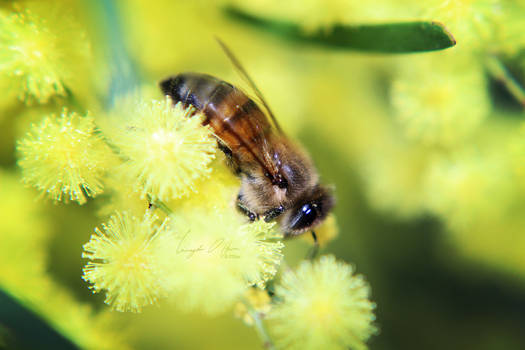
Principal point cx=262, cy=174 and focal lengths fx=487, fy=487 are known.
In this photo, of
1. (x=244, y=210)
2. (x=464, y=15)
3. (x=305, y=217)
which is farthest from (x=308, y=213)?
(x=464, y=15)

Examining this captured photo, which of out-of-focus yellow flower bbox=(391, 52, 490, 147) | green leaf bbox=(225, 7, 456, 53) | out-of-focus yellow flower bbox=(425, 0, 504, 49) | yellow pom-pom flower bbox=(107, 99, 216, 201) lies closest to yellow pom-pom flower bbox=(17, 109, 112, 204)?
yellow pom-pom flower bbox=(107, 99, 216, 201)

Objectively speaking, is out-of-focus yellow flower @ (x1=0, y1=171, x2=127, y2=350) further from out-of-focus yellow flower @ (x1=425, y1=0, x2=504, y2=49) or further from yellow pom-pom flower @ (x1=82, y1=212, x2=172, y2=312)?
out-of-focus yellow flower @ (x1=425, y1=0, x2=504, y2=49)

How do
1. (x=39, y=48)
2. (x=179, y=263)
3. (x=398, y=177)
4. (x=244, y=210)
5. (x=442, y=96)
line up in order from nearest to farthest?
(x=179, y=263) < (x=39, y=48) < (x=244, y=210) < (x=442, y=96) < (x=398, y=177)

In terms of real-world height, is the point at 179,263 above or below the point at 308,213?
below

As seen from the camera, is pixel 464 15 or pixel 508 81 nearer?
pixel 464 15

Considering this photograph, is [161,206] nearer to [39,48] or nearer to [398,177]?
[39,48]

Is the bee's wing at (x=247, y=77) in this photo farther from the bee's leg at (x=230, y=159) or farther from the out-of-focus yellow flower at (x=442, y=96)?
the out-of-focus yellow flower at (x=442, y=96)

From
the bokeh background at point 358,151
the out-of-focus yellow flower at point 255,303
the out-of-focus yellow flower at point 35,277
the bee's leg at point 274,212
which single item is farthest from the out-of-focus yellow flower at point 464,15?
the out-of-focus yellow flower at point 35,277
